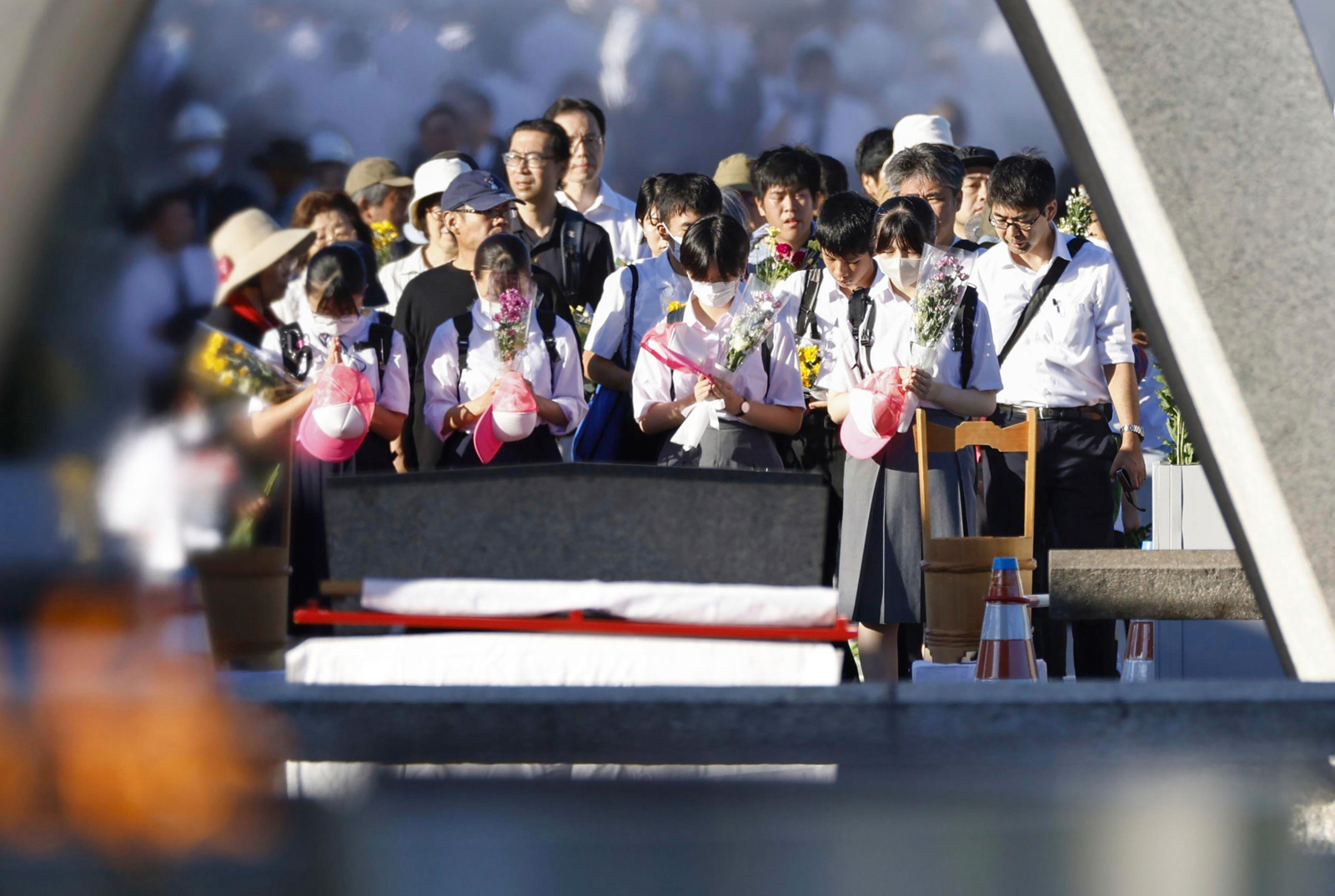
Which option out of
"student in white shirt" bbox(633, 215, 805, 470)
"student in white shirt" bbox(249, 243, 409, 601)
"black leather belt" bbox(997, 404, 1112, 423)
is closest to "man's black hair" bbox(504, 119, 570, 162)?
"student in white shirt" bbox(249, 243, 409, 601)

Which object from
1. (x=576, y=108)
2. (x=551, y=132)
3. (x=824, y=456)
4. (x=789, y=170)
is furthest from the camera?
(x=576, y=108)

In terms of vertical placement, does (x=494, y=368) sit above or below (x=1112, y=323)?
below

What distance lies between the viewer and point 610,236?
7.47 meters

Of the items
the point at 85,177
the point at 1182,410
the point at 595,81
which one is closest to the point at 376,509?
the point at 85,177

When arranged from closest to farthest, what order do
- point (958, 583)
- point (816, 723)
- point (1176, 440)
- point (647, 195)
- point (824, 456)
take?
1. point (816, 723)
2. point (958, 583)
3. point (824, 456)
4. point (647, 195)
5. point (1176, 440)

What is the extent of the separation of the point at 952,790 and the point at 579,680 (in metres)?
1.10

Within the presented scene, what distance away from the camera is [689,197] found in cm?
657

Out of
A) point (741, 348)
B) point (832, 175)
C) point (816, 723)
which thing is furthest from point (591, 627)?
point (832, 175)

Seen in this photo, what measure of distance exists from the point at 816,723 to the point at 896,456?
10.2 feet

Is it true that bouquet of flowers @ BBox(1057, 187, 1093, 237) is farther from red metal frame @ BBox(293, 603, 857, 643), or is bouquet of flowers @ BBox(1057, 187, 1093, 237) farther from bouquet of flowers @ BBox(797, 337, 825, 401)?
red metal frame @ BBox(293, 603, 857, 643)

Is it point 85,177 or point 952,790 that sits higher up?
point 85,177

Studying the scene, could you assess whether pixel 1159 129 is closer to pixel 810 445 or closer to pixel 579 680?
pixel 579 680

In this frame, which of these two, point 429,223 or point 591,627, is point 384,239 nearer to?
point 429,223

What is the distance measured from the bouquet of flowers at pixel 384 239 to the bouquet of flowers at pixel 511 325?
2.05m
